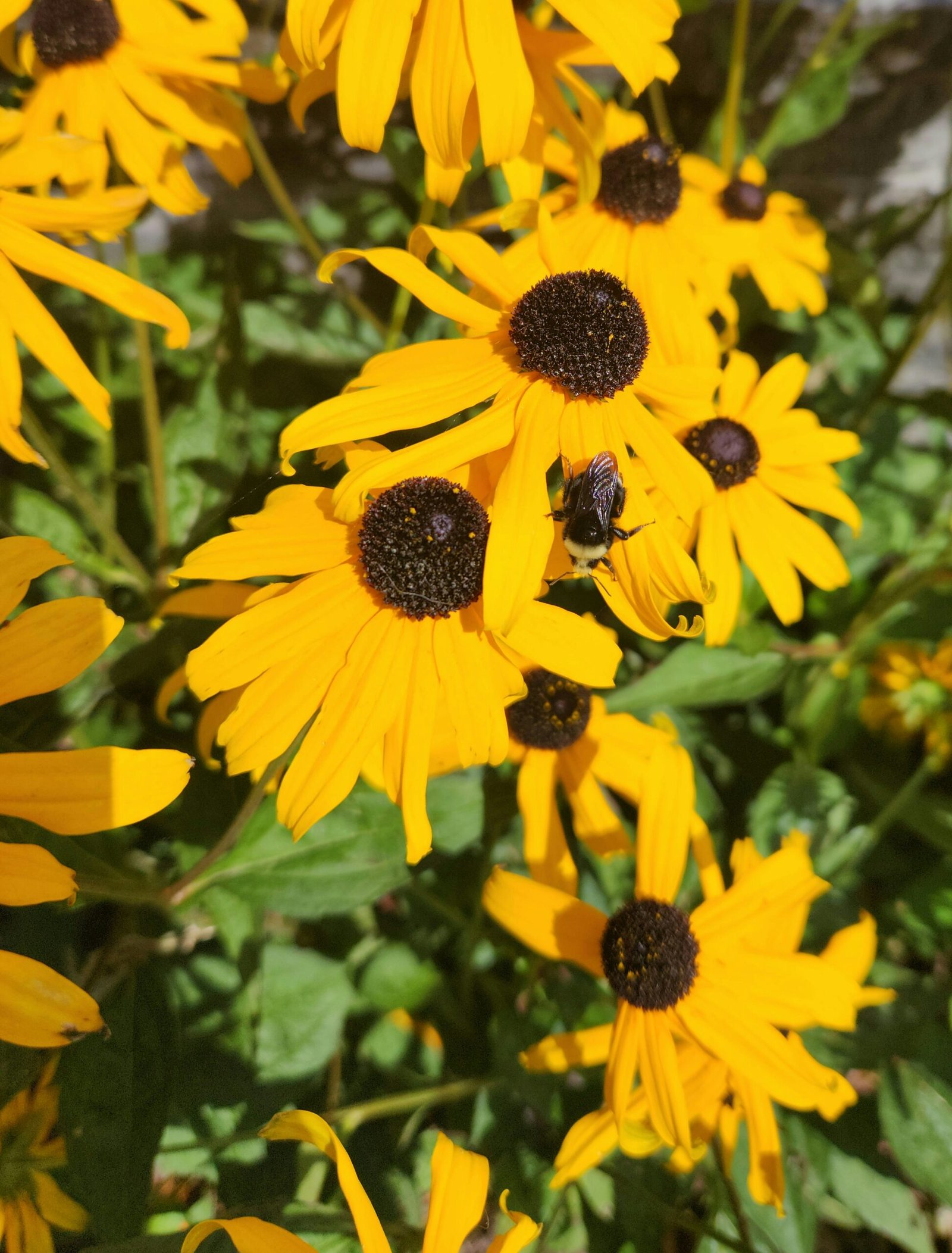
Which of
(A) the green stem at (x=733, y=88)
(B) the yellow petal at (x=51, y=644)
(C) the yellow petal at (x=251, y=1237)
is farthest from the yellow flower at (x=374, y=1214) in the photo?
(A) the green stem at (x=733, y=88)

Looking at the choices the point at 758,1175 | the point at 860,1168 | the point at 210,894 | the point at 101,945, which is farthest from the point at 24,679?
the point at 860,1168

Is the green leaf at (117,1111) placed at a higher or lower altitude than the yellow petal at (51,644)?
lower

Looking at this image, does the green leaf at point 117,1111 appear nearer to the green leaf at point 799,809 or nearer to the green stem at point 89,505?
the green stem at point 89,505

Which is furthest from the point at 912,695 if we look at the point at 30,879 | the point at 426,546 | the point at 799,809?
the point at 30,879

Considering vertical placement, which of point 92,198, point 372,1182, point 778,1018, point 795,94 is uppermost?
point 795,94

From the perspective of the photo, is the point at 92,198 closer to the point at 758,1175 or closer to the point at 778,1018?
the point at 778,1018

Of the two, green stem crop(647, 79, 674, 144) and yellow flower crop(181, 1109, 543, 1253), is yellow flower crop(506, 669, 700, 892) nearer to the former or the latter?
yellow flower crop(181, 1109, 543, 1253)
